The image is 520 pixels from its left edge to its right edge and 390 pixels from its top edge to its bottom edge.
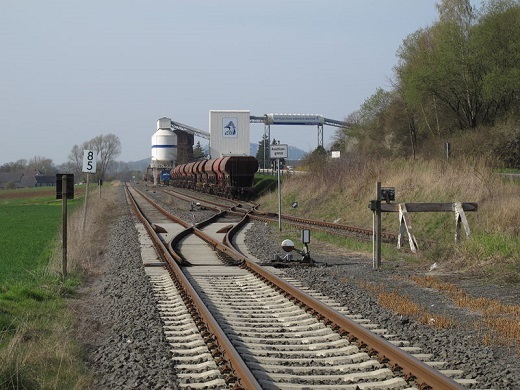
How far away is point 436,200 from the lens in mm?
21562

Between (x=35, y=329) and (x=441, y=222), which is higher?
(x=441, y=222)

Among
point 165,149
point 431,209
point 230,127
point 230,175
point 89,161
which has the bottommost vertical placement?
point 431,209

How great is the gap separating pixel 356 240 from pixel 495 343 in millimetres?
11607

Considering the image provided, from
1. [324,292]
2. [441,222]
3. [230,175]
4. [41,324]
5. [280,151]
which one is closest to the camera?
[41,324]

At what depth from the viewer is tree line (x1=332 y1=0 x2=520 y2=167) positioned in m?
38.0

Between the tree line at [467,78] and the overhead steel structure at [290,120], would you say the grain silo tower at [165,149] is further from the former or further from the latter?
the tree line at [467,78]

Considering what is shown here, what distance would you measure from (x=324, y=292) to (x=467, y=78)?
33.3 m

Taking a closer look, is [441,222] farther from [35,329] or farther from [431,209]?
[35,329]

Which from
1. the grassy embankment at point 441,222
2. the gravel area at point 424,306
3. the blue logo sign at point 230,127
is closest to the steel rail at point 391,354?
the gravel area at point 424,306

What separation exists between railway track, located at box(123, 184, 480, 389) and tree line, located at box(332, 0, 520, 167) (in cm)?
2533

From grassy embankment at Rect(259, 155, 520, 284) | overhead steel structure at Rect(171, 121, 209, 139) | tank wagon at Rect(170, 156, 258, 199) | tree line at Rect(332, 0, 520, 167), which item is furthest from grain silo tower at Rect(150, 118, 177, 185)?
grassy embankment at Rect(259, 155, 520, 284)

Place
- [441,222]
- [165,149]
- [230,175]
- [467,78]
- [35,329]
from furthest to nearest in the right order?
1. [165,149]
2. [230,175]
3. [467,78]
4. [441,222]
5. [35,329]

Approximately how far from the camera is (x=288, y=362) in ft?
22.7

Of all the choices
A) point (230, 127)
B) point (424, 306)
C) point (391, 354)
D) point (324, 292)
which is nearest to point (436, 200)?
point (324, 292)
